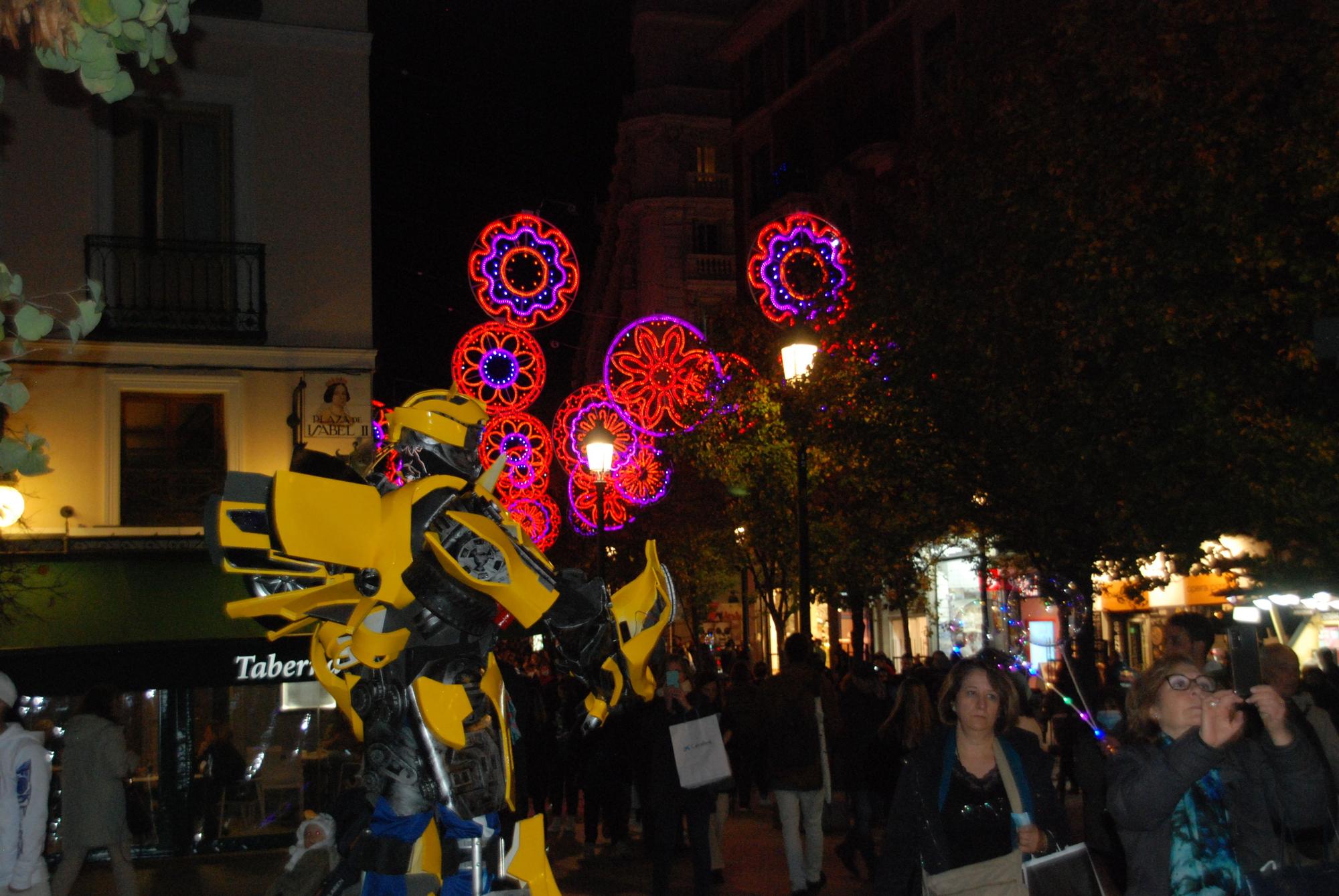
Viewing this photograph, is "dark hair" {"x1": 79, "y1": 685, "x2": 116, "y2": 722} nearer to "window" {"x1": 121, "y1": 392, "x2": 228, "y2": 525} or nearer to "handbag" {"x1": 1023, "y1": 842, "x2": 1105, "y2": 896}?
"window" {"x1": 121, "y1": 392, "x2": 228, "y2": 525}

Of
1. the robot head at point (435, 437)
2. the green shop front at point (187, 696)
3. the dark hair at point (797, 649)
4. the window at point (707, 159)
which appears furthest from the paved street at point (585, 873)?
the window at point (707, 159)

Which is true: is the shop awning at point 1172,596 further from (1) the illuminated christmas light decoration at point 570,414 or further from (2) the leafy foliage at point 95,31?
(2) the leafy foliage at point 95,31

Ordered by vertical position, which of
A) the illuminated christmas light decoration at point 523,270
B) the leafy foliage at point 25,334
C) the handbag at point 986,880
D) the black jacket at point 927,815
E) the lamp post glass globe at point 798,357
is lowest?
the handbag at point 986,880

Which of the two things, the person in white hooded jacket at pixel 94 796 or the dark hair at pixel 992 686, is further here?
the person in white hooded jacket at pixel 94 796

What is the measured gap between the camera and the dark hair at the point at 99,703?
10.5m

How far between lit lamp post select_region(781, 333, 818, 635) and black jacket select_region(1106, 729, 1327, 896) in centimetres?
977

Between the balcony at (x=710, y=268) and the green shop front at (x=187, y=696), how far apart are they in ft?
117

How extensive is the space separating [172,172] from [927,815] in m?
13.3

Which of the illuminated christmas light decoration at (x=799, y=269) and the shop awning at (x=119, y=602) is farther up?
the illuminated christmas light decoration at (x=799, y=269)

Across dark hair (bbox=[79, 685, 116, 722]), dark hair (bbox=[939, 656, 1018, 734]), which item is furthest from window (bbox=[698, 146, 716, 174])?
dark hair (bbox=[939, 656, 1018, 734])

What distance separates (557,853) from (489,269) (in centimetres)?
688

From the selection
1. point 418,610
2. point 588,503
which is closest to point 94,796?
point 418,610

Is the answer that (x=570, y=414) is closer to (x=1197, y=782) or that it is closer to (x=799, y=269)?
(x=799, y=269)

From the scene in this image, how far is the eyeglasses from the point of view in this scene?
14.7 feet
